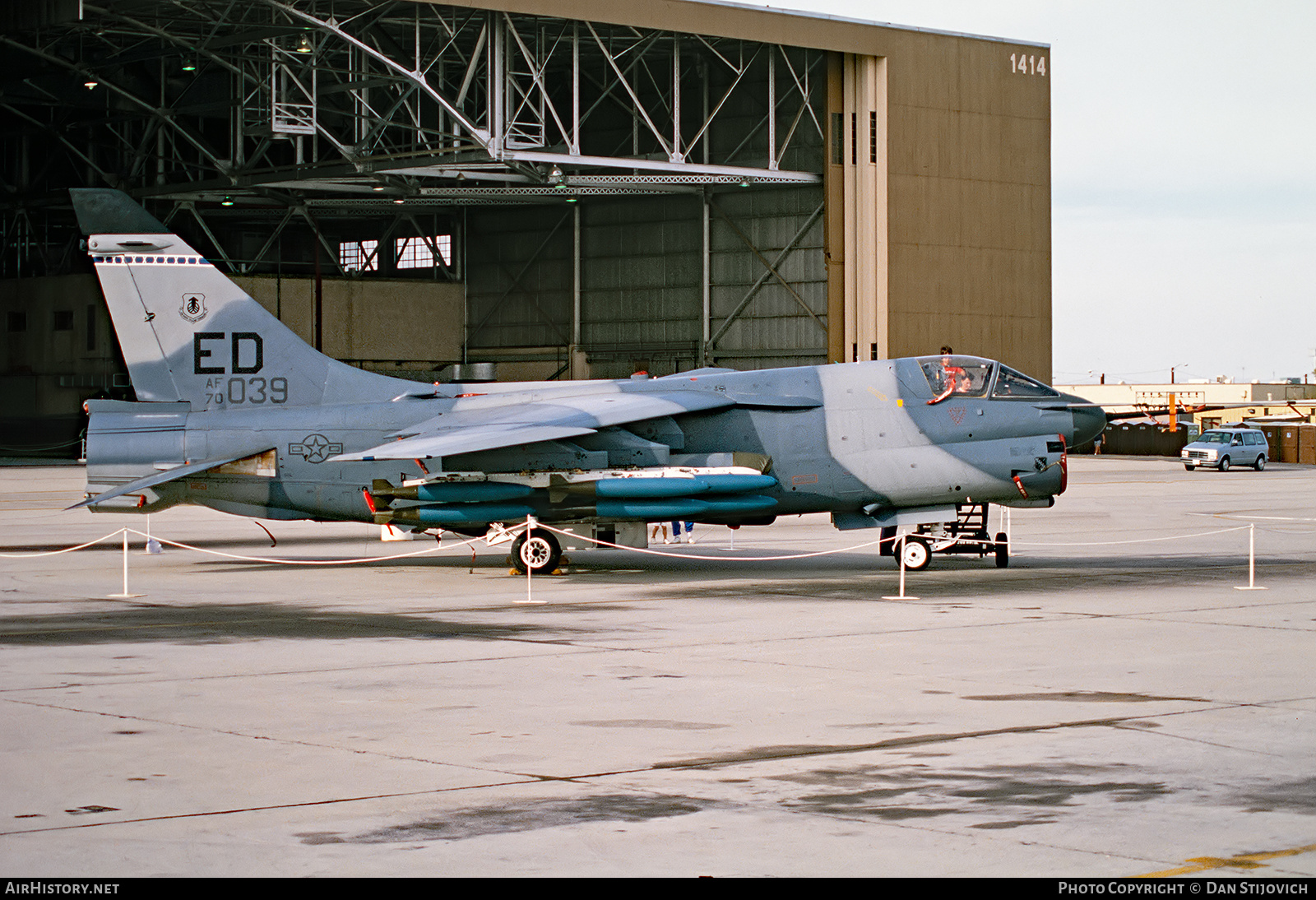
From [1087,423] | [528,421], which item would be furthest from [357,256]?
[1087,423]

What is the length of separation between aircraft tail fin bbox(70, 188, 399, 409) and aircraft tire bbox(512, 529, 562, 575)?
338 cm

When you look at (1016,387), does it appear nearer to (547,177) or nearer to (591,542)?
(591,542)

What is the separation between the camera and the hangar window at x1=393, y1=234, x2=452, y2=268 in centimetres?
6894

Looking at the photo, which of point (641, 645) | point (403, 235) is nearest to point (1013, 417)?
point (641, 645)

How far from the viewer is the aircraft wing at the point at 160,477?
70.1ft

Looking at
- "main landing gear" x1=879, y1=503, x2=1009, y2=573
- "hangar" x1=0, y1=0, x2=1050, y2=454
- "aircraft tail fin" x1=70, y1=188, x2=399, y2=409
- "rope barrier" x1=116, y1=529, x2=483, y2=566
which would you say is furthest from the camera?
"hangar" x1=0, y1=0, x2=1050, y2=454

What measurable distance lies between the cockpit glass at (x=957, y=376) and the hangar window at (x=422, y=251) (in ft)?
164

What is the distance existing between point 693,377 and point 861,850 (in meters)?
15.9

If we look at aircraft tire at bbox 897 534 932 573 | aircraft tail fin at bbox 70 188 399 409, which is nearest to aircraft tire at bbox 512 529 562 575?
aircraft tail fin at bbox 70 188 399 409

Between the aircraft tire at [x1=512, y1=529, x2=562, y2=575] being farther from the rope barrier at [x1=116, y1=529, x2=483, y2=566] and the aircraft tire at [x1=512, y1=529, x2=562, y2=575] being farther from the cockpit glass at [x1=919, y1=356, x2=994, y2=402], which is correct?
the cockpit glass at [x1=919, y1=356, x2=994, y2=402]

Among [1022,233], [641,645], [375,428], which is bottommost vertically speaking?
[641,645]

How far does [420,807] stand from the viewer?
7.81 m

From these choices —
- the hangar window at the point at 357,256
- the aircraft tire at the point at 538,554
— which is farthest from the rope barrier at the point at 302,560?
the hangar window at the point at 357,256

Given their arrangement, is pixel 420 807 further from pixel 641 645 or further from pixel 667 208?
pixel 667 208
